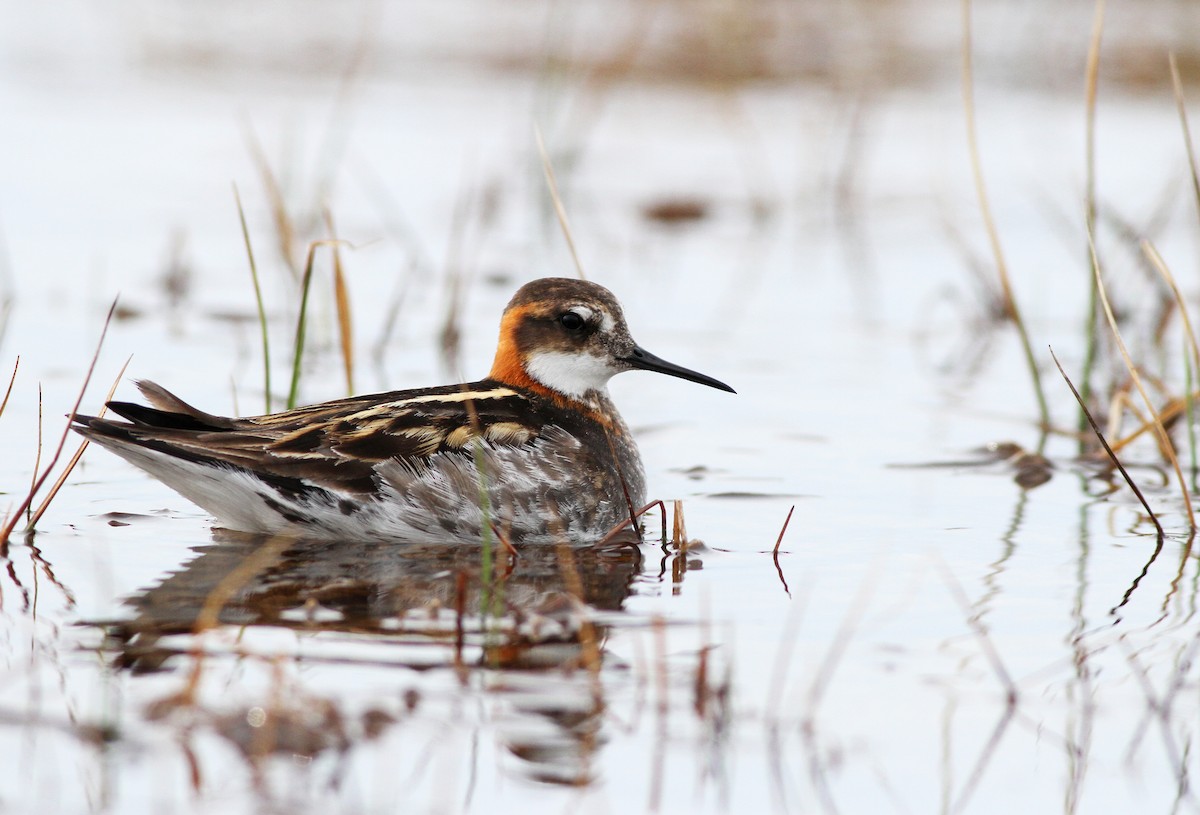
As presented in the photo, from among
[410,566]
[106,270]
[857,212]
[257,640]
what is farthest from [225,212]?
[257,640]

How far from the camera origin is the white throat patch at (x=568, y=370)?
7.22m

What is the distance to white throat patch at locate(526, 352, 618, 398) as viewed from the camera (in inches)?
284

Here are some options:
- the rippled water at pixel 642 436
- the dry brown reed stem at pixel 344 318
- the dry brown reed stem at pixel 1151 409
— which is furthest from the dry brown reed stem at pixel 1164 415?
the dry brown reed stem at pixel 344 318

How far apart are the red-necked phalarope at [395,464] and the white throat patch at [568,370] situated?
0.60 ft

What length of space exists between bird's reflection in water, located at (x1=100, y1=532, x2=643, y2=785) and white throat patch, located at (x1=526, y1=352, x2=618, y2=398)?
99 cm

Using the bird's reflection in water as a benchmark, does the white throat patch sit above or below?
above

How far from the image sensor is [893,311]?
10.6 m

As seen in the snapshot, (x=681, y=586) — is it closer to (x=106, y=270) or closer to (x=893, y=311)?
(x=893, y=311)

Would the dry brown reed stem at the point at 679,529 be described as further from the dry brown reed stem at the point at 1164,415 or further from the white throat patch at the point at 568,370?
the dry brown reed stem at the point at 1164,415

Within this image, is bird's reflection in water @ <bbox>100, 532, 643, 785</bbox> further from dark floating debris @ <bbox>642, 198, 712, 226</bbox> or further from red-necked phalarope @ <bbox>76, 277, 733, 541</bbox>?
dark floating debris @ <bbox>642, 198, 712, 226</bbox>

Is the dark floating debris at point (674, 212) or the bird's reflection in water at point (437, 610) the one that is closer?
the bird's reflection in water at point (437, 610)

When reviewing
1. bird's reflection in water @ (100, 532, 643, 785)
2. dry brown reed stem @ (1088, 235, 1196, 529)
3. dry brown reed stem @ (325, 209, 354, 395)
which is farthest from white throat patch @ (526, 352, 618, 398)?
dry brown reed stem @ (1088, 235, 1196, 529)

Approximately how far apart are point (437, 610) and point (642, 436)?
310cm

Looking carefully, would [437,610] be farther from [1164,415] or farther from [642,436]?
[1164,415]
